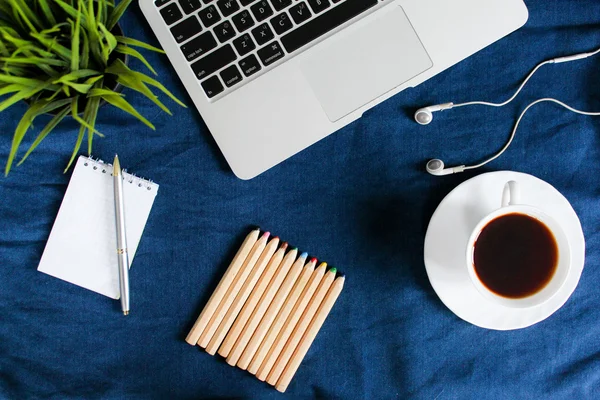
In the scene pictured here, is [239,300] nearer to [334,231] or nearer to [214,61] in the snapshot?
[334,231]

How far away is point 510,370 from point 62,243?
0.55 m

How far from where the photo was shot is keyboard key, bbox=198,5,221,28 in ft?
2.06

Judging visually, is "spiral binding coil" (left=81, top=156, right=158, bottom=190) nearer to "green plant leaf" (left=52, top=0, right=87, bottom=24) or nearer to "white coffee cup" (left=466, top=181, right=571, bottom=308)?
"green plant leaf" (left=52, top=0, right=87, bottom=24)

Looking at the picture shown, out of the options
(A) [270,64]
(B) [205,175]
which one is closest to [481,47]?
(A) [270,64]

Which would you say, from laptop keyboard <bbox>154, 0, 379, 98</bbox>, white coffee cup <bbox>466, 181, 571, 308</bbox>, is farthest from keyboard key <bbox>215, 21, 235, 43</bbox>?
white coffee cup <bbox>466, 181, 571, 308</bbox>

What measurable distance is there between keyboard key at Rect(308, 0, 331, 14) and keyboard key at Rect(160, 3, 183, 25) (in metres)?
0.14

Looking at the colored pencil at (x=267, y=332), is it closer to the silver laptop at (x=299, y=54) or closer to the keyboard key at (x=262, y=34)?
the silver laptop at (x=299, y=54)

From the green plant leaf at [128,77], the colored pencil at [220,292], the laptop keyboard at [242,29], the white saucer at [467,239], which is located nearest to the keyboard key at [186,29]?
the laptop keyboard at [242,29]

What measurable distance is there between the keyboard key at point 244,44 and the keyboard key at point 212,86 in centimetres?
4

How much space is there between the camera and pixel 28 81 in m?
0.51

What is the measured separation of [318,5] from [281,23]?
0.05 metres

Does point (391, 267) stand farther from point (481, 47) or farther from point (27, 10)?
point (27, 10)

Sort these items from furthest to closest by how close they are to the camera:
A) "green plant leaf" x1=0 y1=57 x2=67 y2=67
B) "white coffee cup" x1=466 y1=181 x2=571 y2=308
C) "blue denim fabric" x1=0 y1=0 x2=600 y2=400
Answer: "blue denim fabric" x1=0 y1=0 x2=600 y2=400 → "white coffee cup" x1=466 y1=181 x2=571 y2=308 → "green plant leaf" x1=0 y1=57 x2=67 y2=67

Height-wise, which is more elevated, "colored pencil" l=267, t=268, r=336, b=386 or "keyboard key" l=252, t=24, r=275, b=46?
"keyboard key" l=252, t=24, r=275, b=46
